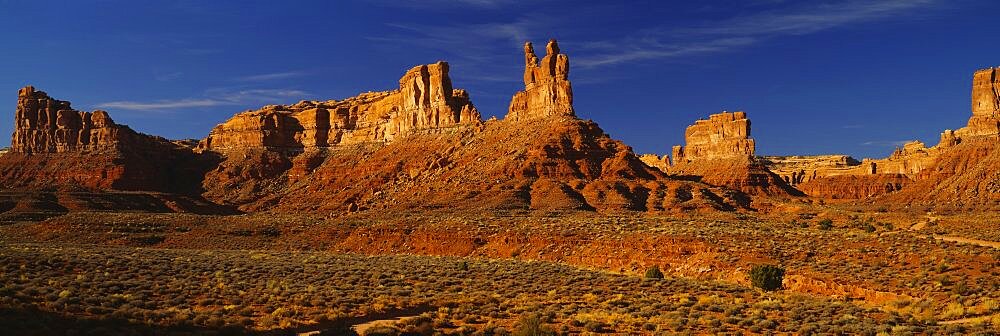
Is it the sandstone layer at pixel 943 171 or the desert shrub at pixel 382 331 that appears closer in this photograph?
the desert shrub at pixel 382 331

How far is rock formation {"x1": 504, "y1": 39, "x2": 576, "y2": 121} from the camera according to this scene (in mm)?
96875

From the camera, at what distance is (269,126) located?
126750 millimetres

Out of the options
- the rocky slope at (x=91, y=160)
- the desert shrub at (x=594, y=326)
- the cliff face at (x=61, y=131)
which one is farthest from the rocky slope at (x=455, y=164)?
the desert shrub at (x=594, y=326)

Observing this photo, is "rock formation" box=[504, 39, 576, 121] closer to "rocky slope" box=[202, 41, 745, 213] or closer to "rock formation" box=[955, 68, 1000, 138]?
"rocky slope" box=[202, 41, 745, 213]

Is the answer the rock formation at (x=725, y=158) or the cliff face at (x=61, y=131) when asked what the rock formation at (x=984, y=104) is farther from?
the cliff face at (x=61, y=131)

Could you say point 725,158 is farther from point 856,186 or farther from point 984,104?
point 984,104

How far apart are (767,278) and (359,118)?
10013 centimetres

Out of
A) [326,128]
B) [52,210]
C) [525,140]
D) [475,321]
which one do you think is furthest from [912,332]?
[326,128]

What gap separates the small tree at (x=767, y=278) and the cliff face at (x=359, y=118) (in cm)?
7281

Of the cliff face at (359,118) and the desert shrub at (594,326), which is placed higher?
the cliff face at (359,118)

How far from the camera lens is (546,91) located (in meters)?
97.9

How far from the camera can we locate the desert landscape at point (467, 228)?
2298cm

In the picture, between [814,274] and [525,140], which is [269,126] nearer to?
[525,140]

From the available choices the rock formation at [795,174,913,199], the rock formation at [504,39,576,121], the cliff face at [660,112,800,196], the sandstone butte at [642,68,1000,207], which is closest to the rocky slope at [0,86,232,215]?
the rock formation at [504,39,576,121]
